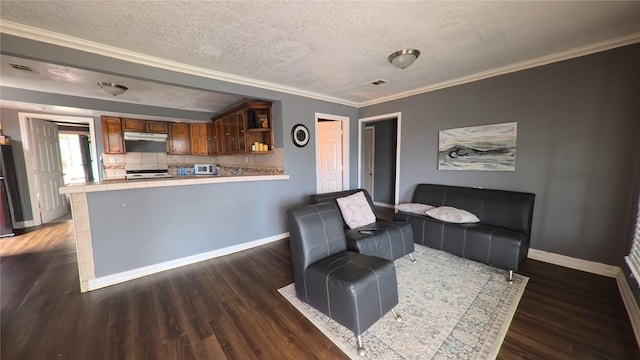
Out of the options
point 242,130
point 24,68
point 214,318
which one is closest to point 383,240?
point 214,318

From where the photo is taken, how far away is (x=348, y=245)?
2.36 metres

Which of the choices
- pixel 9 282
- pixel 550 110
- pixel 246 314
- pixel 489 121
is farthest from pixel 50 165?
pixel 550 110

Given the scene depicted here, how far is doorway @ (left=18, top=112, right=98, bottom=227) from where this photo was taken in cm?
421

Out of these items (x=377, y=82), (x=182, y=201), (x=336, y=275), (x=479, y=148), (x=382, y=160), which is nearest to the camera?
(x=336, y=275)

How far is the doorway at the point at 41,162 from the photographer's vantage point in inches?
166

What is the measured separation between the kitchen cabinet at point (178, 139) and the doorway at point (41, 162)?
1.29 m

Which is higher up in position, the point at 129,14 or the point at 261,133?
the point at 129,14

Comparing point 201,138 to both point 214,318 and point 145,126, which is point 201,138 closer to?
point 145,126

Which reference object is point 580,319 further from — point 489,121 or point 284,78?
point 284,78

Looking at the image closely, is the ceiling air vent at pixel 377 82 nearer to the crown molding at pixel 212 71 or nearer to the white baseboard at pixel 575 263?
the crown molding at pixel 212 71

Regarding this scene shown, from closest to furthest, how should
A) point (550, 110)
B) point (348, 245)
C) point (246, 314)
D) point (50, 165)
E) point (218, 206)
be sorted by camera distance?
point (246, 314)
point (348, 245)
point (550, 110)
point (218, 206)
point (50, 165)

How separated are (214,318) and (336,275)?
3.66 feet

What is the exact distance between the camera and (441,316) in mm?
1830

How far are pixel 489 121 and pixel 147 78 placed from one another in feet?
14.0
